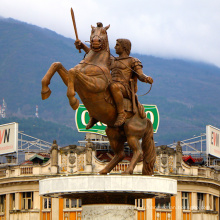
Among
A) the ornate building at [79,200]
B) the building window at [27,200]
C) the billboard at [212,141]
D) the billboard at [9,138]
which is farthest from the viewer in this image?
the billboard at [212,141]

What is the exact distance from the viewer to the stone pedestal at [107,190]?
2780cm

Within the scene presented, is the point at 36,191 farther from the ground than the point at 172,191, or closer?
farther from the ground

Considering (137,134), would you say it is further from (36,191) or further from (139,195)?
(36,191)

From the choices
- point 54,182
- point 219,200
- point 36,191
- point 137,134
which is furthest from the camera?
point 219,200

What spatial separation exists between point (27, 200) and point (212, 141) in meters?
24.2

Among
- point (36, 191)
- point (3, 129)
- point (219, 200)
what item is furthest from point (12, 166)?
point (219, 200)

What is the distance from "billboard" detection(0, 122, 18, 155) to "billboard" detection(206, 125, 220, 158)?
2199cm

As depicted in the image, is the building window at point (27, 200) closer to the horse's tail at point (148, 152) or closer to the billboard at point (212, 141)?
the billboard at point (212, 141)

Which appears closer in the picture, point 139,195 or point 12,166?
point 139,195

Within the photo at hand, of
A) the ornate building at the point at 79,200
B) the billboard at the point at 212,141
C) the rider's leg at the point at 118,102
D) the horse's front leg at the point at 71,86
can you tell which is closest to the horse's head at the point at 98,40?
the rider's leg at the point at 118,102

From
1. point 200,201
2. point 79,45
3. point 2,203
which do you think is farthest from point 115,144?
point 2,203

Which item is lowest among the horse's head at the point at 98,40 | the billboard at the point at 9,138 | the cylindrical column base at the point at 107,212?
the cylindrical column base at the point at 107,212

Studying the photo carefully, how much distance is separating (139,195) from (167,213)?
64600 millimetres

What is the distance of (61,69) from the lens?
94.1 ft
